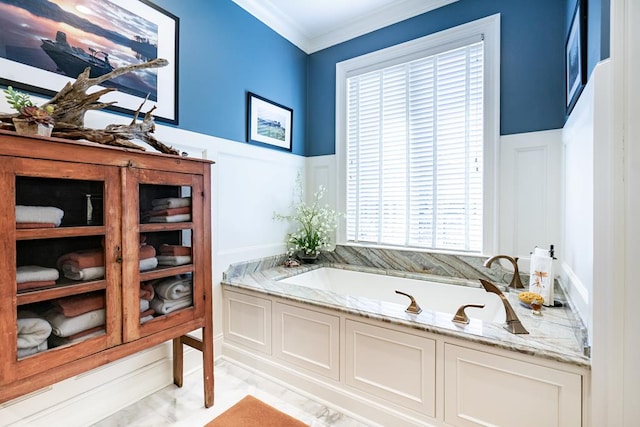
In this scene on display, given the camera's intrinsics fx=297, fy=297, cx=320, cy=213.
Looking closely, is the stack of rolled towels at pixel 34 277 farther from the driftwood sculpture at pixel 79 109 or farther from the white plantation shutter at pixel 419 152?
the white plantation shutter at pixel 419 152

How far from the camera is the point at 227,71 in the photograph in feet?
8.05

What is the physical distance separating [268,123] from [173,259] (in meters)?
1.63

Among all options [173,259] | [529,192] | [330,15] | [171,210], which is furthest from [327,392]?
[330,15]

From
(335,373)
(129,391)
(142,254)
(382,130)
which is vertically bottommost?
(129,391)

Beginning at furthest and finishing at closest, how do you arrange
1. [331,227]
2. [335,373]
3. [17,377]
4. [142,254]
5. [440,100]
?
[331,227], [440,100], [335,373], [142,254], [17,377]

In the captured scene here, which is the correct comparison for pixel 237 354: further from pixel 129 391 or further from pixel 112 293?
pixel 112 293

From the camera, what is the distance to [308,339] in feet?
6.45

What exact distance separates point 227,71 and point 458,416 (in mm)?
2791

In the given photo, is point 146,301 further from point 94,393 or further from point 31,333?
point 94,393

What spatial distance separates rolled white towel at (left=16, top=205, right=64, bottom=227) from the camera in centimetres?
115

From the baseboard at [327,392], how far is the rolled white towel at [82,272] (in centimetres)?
129

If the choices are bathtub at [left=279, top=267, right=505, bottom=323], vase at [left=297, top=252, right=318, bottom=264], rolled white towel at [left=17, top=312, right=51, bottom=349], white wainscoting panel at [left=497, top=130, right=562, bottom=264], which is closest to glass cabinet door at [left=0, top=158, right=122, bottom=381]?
rolled white towel at [left=17, top=312, right=51, bottom=349]

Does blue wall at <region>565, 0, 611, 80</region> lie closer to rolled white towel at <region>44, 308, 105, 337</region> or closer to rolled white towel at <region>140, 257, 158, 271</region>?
rolled white towel at <region>140, 257, 158, 271</region>

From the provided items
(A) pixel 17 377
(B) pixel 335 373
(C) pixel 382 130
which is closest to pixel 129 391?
(A) pixel 17 377
